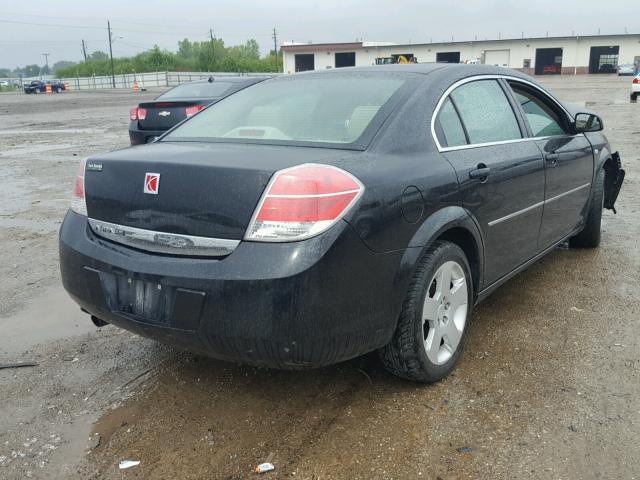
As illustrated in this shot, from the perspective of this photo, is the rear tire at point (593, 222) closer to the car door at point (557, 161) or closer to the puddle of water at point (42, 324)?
the car door at point (557, 161)

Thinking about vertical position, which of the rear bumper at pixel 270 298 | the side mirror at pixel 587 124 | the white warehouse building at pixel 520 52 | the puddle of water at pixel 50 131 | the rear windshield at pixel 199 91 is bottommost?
the puddle of water at pixel 50 131

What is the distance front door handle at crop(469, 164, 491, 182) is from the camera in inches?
128

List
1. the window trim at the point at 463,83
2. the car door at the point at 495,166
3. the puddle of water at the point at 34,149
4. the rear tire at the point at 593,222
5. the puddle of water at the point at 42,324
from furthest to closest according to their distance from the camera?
the puddle of water at the point at 34,149, the rear tire at the point at 593,222, the puddle of water at the point at 42,324, the car door at the point at 495,166, the window trim at the point at 463,83

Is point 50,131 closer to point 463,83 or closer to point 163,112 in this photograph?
point 163,112

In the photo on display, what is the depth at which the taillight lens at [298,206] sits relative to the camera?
2.43m

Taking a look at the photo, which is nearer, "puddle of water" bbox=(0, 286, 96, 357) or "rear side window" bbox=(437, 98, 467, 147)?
"rear side window" bbox=(437, 98, 467, 147)

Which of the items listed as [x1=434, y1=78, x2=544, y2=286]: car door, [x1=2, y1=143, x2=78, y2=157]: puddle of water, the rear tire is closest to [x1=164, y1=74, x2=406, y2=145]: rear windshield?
[x1=434, y1=78, x2=544, y2=286]: car door

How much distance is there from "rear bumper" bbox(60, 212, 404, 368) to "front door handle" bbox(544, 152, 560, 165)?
1829 mm

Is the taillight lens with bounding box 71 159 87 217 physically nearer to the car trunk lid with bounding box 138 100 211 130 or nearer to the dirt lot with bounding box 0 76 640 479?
the dirt lot with bounding box 0 76 640 479

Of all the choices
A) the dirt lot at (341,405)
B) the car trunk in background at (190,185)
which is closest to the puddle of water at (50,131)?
the dirt lot at (341,405)

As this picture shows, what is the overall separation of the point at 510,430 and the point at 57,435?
6.73 ft

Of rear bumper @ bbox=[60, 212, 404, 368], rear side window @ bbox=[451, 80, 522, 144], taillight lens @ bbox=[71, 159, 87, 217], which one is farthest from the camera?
rear side window @ bbox=[451, 80, 522, 144]

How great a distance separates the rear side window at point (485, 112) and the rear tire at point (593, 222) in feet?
5.06

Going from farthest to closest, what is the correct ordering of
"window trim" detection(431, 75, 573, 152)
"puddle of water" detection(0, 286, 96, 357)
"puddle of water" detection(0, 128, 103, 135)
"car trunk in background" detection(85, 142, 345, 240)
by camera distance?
"puddle of water" detection(0, 128, 103, 135) → "puddle of water" detection(0, 286, 96, 357) → "window trim" detection(431, 75, 573, 152) → "car trunk in background" detection(85, 142, 345, 240)
